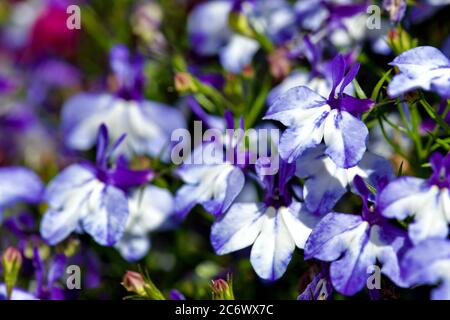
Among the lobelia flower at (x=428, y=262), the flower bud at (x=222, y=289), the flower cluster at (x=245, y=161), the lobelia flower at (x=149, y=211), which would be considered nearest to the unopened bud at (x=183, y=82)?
the flower cluster at (x=245, y=161)

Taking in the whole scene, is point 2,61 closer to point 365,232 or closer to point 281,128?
point 281,128

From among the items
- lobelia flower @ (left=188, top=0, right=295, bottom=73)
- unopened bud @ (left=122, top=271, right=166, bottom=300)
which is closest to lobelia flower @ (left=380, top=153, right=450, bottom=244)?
unopened bud @ (left=122, top=271, right=166, bottom=300)

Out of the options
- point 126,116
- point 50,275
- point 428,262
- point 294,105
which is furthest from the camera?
point 126,116

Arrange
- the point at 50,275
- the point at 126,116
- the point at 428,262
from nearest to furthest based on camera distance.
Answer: the point at 428,262 → the point at 50,275 → the point at 126,116

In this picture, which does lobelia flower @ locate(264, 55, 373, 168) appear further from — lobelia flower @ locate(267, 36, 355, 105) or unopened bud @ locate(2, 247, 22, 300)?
unopened bud @ locate(2, 247, 22, 300)

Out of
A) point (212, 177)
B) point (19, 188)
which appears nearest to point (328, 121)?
point (212, 177)

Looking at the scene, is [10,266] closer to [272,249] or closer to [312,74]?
[272,249]
